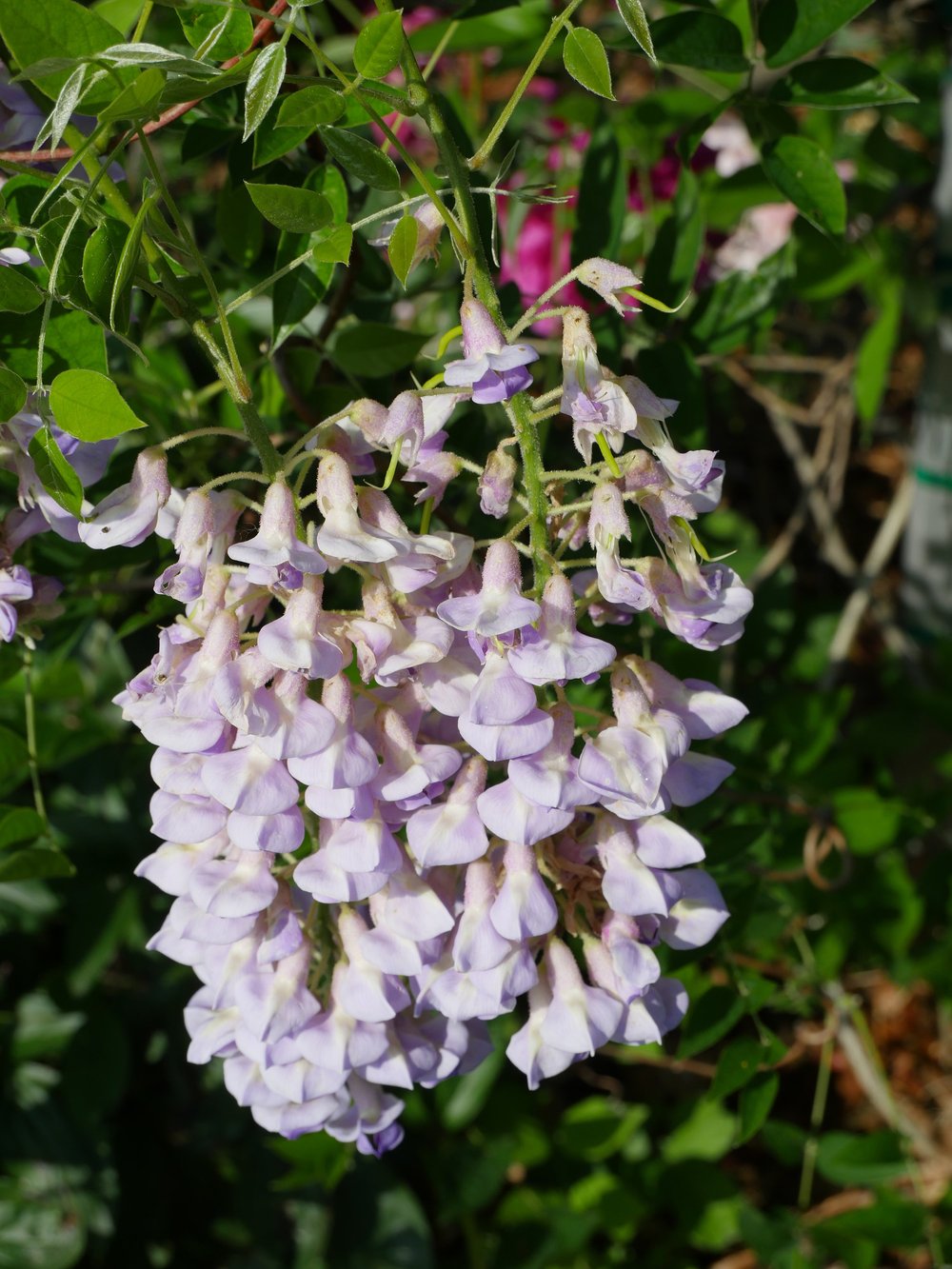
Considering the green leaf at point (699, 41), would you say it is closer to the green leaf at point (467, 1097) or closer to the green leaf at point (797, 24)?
the green leaf at point (797, 24)

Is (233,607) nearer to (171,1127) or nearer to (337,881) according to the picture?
(337,881)

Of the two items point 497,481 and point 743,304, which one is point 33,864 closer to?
point 497,481

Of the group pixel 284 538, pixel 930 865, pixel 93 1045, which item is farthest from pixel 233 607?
pixel 930 865

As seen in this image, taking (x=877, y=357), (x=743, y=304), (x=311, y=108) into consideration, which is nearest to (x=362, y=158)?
(x=311, y=108)

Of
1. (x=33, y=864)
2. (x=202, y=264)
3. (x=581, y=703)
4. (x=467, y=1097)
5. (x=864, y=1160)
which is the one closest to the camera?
(x=202, y=264)

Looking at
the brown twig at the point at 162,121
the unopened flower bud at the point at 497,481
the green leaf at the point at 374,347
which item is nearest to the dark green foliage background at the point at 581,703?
the green leaf at the point at 374,347

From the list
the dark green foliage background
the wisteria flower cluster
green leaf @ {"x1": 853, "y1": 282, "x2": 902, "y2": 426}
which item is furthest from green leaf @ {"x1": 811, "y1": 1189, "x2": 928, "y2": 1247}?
green leaf @ {"x1": 853, "y1": 282, "x2": 902, "y2": 426}

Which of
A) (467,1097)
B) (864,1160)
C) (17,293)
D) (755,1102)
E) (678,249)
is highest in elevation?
(17,293)
